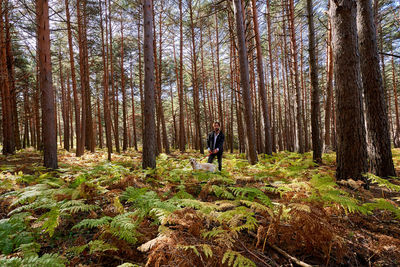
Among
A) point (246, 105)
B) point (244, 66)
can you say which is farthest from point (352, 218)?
point (244, 66)

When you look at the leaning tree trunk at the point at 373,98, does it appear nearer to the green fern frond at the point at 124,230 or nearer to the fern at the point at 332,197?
A: the fern at the point at 332,197

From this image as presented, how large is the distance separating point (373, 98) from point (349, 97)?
5.78 ft

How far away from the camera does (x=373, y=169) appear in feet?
15.5

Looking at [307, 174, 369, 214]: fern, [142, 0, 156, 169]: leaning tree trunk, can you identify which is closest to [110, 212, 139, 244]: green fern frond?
[307, 174, 369, 214]: fern

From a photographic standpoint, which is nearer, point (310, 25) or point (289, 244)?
point (289, 244)

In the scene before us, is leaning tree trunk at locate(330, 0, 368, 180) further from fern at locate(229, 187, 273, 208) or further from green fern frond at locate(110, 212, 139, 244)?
green fern frond at locate(110, 212, 139, 244)

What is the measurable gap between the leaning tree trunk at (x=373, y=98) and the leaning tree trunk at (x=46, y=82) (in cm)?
945

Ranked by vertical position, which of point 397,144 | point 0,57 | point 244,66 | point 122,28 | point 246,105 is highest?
point 122,28

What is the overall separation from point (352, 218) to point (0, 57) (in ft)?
55.2

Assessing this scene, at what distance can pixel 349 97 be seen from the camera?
3801mm

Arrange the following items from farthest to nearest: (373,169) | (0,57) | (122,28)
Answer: (122,28) < (0,57) < (373,169)

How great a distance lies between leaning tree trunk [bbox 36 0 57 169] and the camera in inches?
232

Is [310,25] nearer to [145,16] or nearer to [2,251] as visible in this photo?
[145,16]

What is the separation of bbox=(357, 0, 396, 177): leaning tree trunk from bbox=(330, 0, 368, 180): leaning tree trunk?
4.62ft
